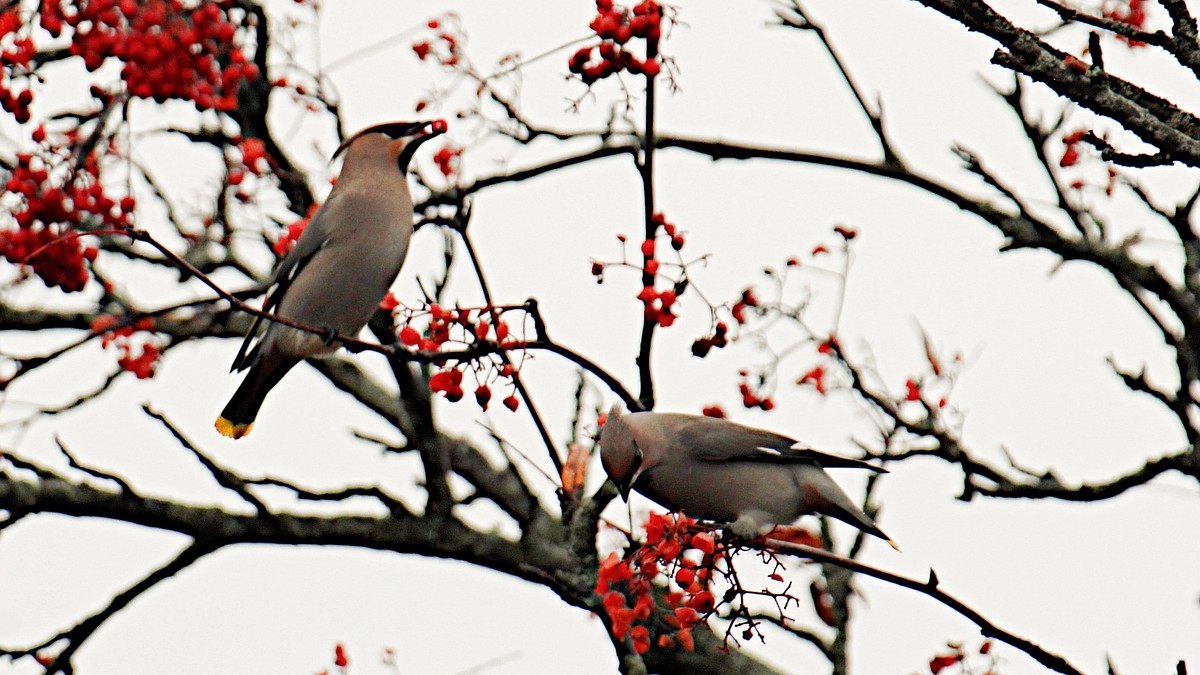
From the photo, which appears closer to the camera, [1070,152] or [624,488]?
[624,488]

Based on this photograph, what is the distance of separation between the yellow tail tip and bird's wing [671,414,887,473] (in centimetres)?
169

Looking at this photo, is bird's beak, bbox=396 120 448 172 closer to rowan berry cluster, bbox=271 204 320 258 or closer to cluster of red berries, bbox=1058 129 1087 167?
rowan berry cluster, bbox=271 204 320 258

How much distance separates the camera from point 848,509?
4035mm

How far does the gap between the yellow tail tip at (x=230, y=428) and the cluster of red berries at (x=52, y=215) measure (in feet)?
2.24

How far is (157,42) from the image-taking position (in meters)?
4.69

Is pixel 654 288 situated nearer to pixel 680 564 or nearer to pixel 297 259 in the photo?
pixel 680 564

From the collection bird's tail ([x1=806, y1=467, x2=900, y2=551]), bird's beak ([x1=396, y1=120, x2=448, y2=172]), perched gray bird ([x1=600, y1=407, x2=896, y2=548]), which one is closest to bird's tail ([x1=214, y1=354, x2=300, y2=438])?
bird's beak ([x1=396, y1=120, x2=448, y2=172])

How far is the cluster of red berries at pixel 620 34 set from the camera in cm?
338

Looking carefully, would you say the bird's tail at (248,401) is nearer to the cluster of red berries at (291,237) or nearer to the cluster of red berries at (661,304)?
the cluster of red berries at (291,237)

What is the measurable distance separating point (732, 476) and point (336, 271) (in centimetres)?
162

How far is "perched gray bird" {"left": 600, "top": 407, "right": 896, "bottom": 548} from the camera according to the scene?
13.1 feet

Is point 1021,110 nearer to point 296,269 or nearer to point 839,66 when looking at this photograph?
point 839,66

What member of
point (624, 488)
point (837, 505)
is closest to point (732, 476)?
point (837, 505)

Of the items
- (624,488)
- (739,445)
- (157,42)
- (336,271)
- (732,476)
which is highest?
(157,42)
